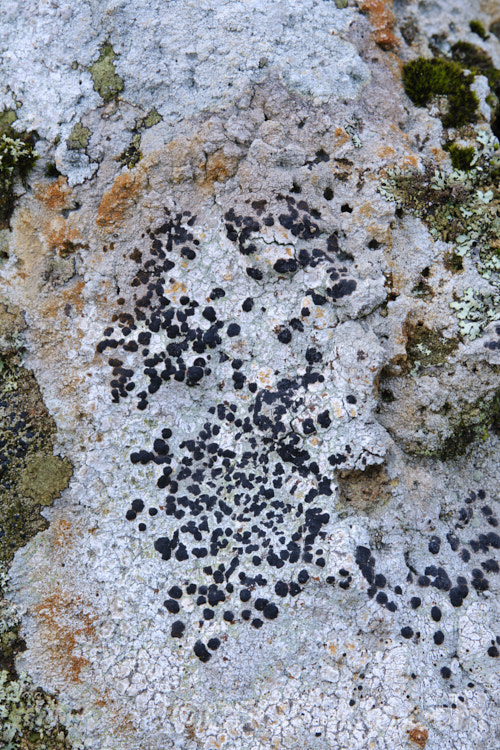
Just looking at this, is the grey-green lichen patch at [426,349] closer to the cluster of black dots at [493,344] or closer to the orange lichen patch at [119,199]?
the cluster of black dots at [493,344]

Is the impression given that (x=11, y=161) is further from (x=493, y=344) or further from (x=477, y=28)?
(x=477, y=28)

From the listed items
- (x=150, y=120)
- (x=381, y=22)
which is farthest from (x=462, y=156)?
(x=150, y=120)

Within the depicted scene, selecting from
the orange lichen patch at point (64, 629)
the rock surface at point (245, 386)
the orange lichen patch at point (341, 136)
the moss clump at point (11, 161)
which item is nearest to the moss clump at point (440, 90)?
the rock surface at point (245, 386)

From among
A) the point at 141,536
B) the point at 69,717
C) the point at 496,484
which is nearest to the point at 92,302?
the point at 141,536

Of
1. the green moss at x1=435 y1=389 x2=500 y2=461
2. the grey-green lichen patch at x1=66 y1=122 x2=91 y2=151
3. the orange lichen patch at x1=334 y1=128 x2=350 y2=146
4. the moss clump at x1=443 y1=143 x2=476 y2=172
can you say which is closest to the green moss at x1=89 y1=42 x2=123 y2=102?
the grey-green lichen patch at x1=66 y1=122 x2=91 y2=151

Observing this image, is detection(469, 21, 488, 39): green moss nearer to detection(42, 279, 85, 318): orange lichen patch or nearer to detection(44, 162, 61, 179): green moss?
detection(44, 162, 61, 179): green moss

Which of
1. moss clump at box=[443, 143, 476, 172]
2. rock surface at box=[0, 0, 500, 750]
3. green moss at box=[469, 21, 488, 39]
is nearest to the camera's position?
rock surface at box=[0, 0, 500, 750]

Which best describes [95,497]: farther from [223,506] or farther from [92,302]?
[92,302]

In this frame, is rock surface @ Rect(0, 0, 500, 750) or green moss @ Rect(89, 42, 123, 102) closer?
rock surface @ Rect(0, 0, 500, 750)
